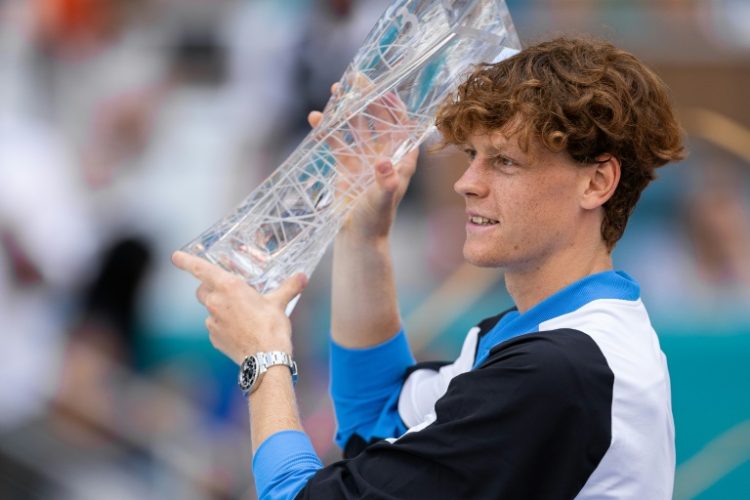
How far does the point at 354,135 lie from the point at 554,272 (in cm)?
39

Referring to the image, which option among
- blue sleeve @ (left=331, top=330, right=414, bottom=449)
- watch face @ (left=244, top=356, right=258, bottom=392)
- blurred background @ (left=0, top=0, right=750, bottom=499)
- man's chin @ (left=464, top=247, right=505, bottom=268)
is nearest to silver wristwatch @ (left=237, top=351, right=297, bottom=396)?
watch face @ (left=244, top=356, right=258, bottom=392)

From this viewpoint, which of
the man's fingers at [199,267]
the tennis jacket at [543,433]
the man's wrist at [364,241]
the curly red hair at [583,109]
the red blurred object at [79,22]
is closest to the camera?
the tennis jacket at [543,433]

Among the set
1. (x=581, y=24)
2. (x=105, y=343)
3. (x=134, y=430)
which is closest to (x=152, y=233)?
(x=105, y=343)

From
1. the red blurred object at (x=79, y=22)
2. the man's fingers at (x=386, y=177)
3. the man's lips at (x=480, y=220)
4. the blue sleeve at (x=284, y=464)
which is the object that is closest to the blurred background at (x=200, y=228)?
the red blurred object at (x=79, y=22)

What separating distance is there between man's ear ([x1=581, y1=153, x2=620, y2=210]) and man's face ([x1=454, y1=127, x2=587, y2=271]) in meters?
0.01

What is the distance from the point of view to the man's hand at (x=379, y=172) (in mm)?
1696

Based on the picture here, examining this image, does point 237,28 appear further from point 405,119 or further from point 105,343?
point 405,119

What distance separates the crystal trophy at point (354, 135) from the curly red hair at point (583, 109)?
0.26 ft

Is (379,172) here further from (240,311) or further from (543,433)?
(543,433)

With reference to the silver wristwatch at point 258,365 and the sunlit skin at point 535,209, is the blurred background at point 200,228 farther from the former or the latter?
the silver wristwatch at point 258,365

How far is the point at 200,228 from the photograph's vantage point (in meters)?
4.08

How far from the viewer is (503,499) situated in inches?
53.1

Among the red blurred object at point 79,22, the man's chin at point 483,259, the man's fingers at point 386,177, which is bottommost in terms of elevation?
the man's chin at point 483,259

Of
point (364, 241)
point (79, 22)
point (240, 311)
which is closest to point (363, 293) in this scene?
→ point (364, 241)
